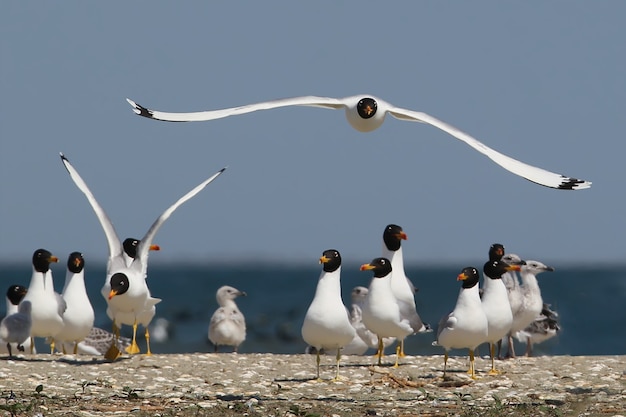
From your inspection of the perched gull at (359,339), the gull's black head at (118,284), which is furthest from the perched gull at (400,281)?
the gull's black head at (118,284)

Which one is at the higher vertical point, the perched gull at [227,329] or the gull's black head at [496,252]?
the gull's black head at [496,252]

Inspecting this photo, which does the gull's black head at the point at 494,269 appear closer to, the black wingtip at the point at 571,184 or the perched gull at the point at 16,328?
the black wingtip at the point at 571,184

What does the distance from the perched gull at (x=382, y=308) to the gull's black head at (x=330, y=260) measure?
22.3 inches

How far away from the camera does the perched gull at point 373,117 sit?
12.0 m

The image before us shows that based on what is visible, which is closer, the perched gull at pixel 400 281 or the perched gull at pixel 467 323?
the perched gull at pixel 467 323

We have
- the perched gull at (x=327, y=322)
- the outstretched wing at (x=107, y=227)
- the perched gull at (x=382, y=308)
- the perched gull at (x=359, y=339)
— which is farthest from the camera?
the perched gull at (x=359, y=339)

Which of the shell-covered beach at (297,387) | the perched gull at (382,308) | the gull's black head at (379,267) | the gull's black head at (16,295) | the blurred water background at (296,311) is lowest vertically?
the shell-covered beach at (297,387)

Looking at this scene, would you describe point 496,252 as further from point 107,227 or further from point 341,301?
point 107,227

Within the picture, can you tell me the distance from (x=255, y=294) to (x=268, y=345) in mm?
24599

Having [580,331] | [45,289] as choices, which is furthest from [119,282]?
[580,331]

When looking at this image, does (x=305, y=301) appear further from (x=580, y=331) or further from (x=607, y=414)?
(x=607, y=414)

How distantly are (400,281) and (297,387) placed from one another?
126 inches

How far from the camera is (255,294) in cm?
5738

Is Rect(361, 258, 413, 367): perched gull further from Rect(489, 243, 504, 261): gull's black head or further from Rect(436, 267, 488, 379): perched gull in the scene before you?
Rect(489, 243, 504, 261): gull's black head
